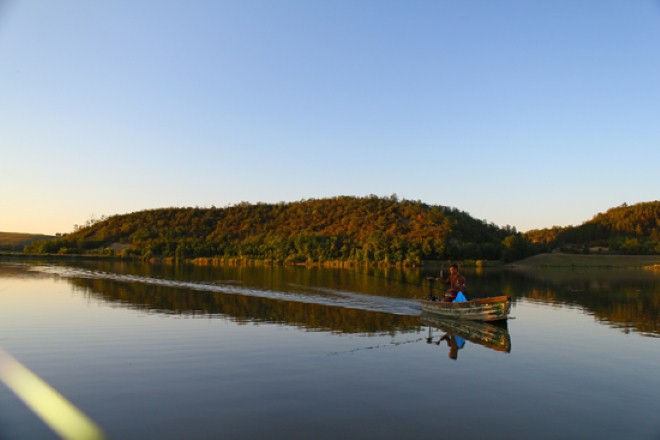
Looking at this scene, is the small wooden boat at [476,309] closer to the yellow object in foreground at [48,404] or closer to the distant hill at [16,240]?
the yellow object in foreground at [48,404]

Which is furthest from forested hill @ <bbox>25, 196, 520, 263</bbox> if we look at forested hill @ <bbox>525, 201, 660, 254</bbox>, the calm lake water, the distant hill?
the calm lake water

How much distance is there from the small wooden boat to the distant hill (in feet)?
593

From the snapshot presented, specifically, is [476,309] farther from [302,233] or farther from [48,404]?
[302,233]

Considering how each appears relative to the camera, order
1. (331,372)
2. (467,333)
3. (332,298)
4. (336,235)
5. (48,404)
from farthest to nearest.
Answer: (336,235) < (332,298) < (467,333) < (331,372) < (48,404)

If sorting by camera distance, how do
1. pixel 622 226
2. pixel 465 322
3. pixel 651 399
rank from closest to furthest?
pixel 651 399 < pixel 465 322 < pixel 622 226

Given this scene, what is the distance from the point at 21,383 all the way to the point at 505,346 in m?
16.3

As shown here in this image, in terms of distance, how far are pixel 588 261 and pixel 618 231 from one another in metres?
54.4

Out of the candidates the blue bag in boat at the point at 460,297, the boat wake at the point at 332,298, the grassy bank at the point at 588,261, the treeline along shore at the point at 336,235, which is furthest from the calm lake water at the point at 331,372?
the grassy bank at the point at 588,261

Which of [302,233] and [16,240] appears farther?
[16,240]

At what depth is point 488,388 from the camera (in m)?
13.6

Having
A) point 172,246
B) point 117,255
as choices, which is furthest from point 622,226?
point 117,255

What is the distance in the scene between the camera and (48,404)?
11.6m

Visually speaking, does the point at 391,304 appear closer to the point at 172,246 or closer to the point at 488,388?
the point at 488,388

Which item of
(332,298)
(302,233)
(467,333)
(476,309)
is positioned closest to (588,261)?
(302,233)
